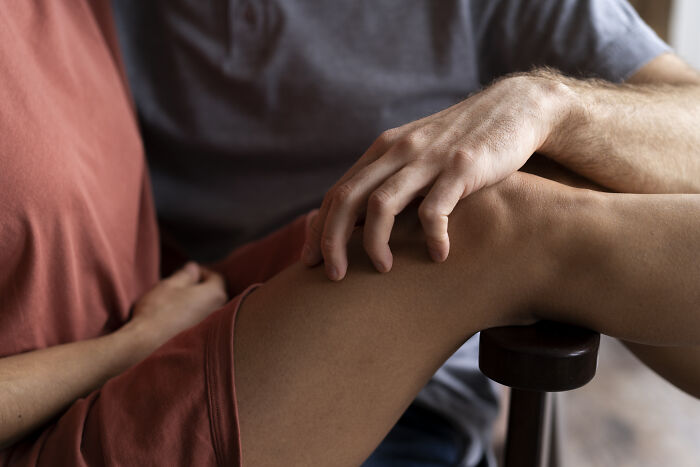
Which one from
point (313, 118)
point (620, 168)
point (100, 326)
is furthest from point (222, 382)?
point (313, 118)

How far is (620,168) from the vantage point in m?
0.72

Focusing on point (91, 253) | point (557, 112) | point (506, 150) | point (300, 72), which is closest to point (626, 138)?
point (557, 112)

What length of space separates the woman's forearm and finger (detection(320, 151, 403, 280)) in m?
0.30

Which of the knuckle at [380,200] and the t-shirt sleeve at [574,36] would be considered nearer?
the knuckle at [380,200]

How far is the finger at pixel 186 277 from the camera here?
947mm

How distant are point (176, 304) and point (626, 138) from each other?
574 millimetres

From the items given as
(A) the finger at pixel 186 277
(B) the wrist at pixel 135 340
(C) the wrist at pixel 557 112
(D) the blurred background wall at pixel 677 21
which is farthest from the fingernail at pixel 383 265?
(D) the blurred background wall at pixel 677 21

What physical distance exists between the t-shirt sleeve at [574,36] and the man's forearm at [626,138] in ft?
0.55

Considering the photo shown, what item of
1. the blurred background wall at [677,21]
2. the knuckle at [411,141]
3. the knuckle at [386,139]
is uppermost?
the knuckle at [411,141]

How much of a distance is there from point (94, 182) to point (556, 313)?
556 millimetres

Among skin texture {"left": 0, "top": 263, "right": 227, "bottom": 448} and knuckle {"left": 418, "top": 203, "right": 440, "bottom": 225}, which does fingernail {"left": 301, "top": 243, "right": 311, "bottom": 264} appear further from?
skin texture {"left": 0, "top": 263, "right": 227, "bottom": 448}

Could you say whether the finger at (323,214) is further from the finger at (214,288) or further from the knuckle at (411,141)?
the finger at (214,288)

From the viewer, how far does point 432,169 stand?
61 centimetres

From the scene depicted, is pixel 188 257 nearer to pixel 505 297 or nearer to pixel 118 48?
pixel 118 48
